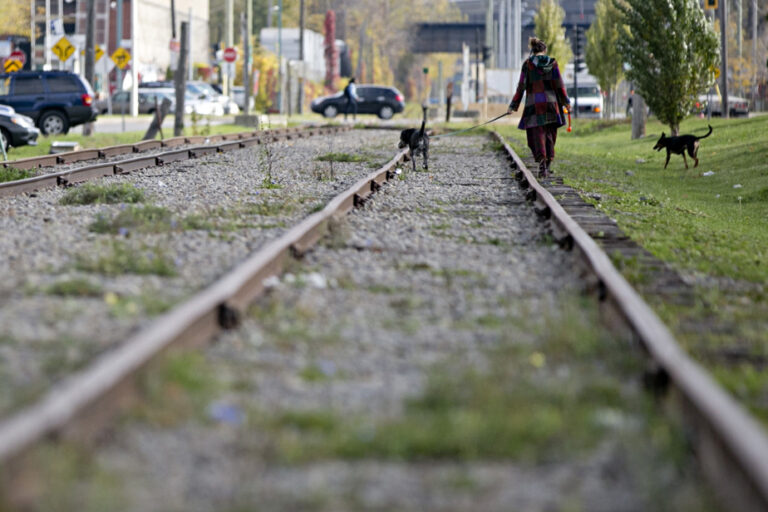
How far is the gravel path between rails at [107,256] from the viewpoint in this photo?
4.51 meters

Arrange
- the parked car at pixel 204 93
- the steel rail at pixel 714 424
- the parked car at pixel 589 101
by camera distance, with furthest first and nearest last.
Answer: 1. the parked car at pixel 589 101
2. the parked car at pixel 204 93
3. the steel rail at pixel 714 424

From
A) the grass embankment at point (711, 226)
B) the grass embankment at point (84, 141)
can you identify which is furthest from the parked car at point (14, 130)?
the grass embankment at point (711, 226)

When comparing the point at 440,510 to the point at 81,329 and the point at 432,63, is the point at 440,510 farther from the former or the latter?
the point at 432,63

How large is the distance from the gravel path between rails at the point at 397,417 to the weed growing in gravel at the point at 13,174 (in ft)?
28.1

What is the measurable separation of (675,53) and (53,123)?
1592 cm

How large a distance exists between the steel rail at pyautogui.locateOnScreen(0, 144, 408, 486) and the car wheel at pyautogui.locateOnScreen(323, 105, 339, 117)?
46.3m

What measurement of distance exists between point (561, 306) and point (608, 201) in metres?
6.83

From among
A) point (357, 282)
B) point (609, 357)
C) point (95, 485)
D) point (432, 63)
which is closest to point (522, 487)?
point (95, 485)

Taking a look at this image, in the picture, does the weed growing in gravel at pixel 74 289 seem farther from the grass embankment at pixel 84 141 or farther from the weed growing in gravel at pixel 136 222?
the grass embankment at pixel 84 141

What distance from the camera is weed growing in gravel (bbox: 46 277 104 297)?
567 centimetres

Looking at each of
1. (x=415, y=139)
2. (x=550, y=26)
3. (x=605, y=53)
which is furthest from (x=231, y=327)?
(x=550, y=26)

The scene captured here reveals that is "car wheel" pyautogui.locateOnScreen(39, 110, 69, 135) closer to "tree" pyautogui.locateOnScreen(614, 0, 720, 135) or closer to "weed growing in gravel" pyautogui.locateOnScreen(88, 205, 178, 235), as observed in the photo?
"tree" pyautogui.locateOnScreen(614, 0, 720, 135)

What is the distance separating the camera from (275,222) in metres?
8.94

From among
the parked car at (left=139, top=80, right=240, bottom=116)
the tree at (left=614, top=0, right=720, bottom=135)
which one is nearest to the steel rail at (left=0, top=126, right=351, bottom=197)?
the tree at (left=614, top=0, right=720, bottom=135)
